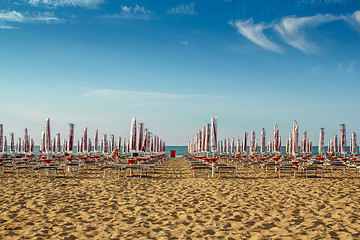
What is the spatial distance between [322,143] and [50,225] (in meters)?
18.8

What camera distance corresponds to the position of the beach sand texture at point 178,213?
4.15m

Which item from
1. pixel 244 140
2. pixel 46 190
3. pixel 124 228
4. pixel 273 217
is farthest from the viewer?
pixel 244 140

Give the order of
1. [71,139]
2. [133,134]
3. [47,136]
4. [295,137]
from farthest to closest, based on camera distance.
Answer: [71,139] → [47,136] → [295,137] → [133,134]

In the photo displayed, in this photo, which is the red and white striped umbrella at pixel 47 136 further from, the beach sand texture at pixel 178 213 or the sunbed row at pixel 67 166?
the beach sand texture at pixel 178 213

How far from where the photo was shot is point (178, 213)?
5316 mm

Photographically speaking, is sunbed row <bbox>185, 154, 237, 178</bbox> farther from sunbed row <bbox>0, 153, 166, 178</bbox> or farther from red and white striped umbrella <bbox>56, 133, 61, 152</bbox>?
red and white striped umbrella <bbox>56, 133, 61, 152</bbox>

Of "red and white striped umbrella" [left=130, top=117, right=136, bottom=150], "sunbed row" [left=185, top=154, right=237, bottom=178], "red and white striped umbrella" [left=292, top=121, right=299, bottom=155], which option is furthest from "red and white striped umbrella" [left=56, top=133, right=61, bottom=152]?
"red and white striped umbrella" [left=292, top=121, right=299, bottom=155]

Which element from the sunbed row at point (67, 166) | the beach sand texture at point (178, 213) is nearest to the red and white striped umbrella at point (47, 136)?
the sunbed row at point (67, 166)

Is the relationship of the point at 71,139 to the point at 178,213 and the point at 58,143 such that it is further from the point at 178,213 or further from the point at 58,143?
the point at 178,213

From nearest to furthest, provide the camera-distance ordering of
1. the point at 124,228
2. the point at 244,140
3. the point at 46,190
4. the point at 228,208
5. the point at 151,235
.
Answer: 1. the point at 151,235
2. the point at 124,228
3. the point at 228,208
4. the point at 46,190
5. the point at 244,140

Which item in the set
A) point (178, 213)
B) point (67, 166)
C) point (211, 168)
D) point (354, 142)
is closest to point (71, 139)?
point (67, 166)

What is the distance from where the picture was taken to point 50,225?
447cm

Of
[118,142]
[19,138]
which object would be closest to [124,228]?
[118,142]

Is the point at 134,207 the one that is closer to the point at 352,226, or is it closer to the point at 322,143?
the point at 352,226
